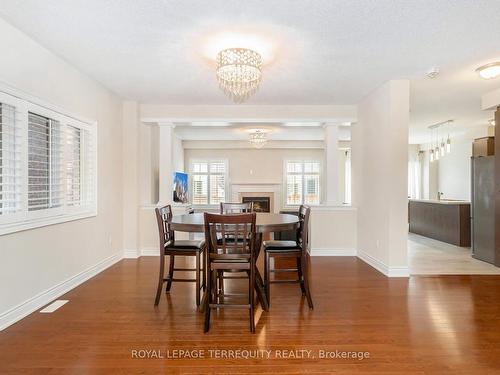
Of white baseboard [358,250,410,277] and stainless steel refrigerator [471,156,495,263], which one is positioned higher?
stainless steel refrigerator [471,156,495,263]

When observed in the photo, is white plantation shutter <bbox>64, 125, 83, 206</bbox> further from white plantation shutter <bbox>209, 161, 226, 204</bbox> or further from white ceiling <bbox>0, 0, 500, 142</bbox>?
white plantation shutter <bbox>209, 161, 226, 204</bbox>

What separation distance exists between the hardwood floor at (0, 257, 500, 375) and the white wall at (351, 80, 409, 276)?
0.57m

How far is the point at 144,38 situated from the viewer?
290 cm

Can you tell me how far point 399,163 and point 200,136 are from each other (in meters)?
5.85

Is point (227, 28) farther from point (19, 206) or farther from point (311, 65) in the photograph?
point (19, 206)

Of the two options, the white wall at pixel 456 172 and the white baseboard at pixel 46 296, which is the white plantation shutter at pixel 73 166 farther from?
the white wall at pixel 456 172

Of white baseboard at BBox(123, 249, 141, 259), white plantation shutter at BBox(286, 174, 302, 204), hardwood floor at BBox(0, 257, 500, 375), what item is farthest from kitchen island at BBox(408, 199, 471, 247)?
white baseboard at BBox(123, 249, 141, 259)

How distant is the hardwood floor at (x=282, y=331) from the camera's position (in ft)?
6.82

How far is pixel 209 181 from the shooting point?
9.55 metres

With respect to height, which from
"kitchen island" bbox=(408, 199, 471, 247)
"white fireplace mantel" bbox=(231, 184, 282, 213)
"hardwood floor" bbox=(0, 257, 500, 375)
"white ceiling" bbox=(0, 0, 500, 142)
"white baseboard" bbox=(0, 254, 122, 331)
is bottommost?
"hardwood floor" bbox=(0, 257, 500, 375)

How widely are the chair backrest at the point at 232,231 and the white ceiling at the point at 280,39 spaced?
1.60 meters

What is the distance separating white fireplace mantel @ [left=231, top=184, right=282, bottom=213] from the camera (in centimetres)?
948

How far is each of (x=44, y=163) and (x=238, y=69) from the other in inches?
85.9

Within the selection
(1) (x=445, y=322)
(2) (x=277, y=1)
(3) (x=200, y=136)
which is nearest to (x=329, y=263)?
(1) (x=445, y=322)
